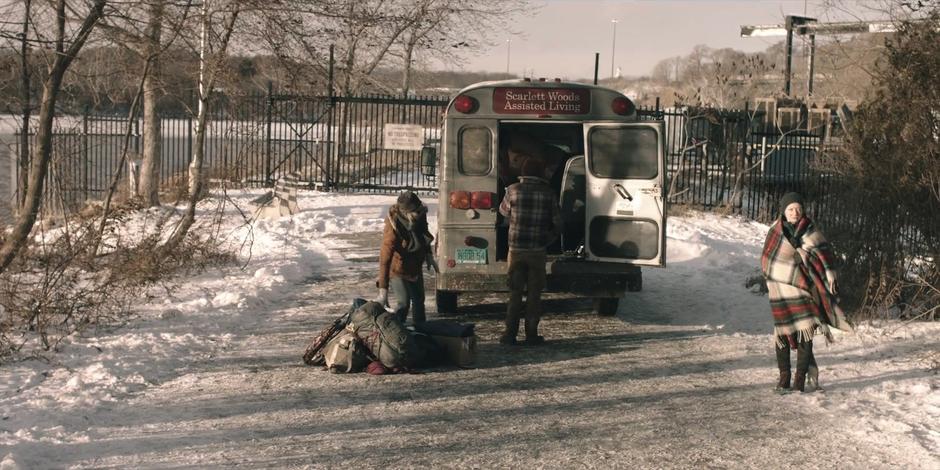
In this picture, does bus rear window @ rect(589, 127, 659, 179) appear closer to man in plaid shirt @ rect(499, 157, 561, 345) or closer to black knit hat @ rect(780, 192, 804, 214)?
man in plaid shirt @ rect(499, 157, 561, 345)

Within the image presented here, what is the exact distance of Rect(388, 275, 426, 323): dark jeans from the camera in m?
10.1

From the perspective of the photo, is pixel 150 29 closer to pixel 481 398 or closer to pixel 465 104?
pixel 465 104

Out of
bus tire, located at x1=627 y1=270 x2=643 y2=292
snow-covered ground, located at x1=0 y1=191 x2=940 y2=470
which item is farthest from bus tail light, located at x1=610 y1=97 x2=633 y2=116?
snow-covered ground, located at x1=0 y1=191 x2=940 y2=470

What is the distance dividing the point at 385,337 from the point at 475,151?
3.04 metres

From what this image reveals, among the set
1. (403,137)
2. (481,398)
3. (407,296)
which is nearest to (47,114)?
(407,296)

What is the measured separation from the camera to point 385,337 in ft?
28.6

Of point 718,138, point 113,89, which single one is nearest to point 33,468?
point 113,89

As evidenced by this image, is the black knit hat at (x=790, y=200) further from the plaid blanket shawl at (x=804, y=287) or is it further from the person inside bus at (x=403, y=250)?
the person inside bus at (x=403, y=250)

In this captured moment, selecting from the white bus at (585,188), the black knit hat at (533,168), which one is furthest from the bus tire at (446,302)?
the black knit hat at (533,168)

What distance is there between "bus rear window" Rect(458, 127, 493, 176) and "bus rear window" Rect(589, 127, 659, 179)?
115cm

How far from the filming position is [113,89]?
16734 mm

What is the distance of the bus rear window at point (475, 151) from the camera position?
36.0 feet

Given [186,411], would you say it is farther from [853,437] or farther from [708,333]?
[708,333]

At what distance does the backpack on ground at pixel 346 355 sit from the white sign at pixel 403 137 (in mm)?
15919
